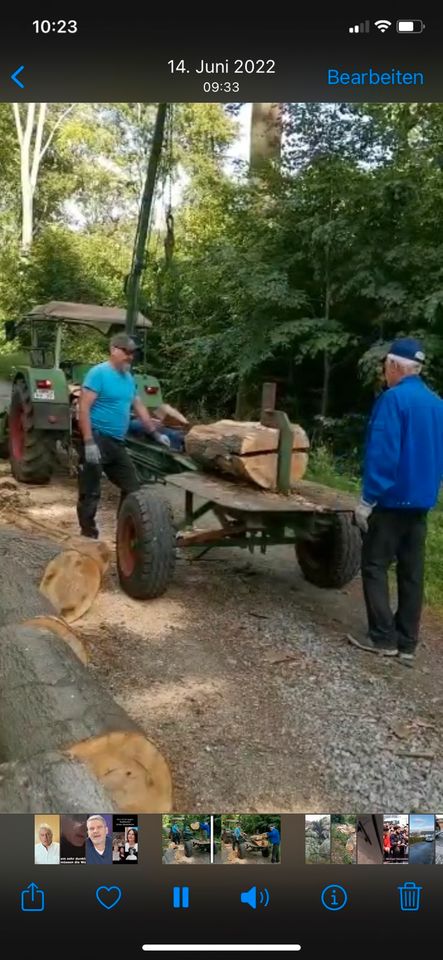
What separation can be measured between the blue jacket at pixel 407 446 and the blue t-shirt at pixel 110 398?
2041 millimetres

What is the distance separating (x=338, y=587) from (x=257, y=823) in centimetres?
319

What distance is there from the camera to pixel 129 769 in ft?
6.40

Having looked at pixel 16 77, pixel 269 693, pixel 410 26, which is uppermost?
pixel 410 26

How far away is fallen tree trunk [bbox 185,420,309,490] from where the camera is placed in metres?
4.19

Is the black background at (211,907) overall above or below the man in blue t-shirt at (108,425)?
below

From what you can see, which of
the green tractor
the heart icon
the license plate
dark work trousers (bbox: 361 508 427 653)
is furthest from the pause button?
the license plate

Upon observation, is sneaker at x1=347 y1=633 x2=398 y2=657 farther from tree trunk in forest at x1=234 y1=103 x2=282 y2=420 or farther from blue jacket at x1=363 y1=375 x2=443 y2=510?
tree trunk in forest at x1=234 y1=103 x2=282 y2=420

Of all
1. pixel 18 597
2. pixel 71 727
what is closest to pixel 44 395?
pixel 18 597

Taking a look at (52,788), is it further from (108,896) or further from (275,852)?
(275,852)

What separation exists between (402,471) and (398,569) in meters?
0.61

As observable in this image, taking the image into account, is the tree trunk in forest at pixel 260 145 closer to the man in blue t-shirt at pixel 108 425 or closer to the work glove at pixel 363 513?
the man in blue t-shirt at pixel 108 425

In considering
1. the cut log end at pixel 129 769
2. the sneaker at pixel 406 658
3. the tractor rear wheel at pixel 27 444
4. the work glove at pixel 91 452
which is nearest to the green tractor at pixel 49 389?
the tractor rear wheel at pixel 27 444

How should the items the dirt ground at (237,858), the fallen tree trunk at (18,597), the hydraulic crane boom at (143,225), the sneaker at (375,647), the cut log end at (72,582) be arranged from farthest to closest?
the cut log end at (72,582), the sneaker at (375,647), the hydraulic crane boom at (143,225), the fallen tree trunk at (18,597), the dirt ground at (237,858)

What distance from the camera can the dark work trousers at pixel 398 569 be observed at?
3725 millimetres
